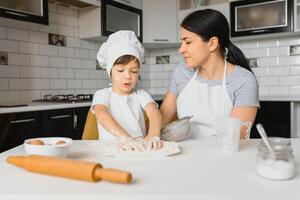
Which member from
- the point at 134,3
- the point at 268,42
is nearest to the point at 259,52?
the point at 268,42

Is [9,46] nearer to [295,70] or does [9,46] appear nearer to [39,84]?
[39,84]

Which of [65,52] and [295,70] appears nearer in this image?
[65,52]

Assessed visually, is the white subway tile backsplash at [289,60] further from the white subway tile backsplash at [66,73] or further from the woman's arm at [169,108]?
the white subway tile backsplash at [66,73]

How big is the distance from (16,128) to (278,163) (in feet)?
5.36

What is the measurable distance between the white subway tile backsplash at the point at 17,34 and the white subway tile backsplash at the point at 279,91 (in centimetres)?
239

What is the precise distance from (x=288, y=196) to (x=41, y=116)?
1732 millimetres

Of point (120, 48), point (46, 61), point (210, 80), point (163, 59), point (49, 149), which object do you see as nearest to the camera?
point (49, 149)

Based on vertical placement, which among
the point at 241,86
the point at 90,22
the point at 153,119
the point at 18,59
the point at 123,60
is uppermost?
the point at 90,22

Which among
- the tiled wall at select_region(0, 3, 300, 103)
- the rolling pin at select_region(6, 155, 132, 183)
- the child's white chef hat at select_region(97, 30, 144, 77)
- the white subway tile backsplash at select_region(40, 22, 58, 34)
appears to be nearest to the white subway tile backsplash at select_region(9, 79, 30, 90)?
the tiled wall at select_region(0, 3, 300, 103)

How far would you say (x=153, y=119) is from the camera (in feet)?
4.32

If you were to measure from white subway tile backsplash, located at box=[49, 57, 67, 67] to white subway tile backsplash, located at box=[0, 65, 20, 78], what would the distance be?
334 mm

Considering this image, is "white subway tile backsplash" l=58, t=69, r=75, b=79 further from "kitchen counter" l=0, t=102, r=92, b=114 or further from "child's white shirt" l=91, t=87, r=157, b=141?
"child's white shirt" l=91, t=87, r=157, b=141

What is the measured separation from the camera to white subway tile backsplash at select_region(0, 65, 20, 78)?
231cm

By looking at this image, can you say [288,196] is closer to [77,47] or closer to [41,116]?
[41,116]
